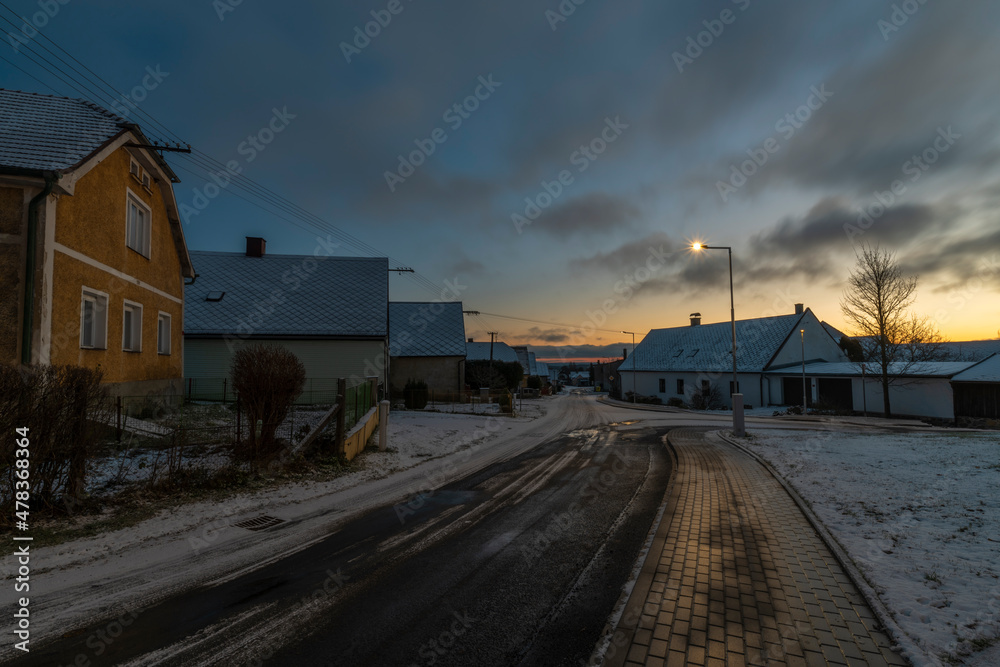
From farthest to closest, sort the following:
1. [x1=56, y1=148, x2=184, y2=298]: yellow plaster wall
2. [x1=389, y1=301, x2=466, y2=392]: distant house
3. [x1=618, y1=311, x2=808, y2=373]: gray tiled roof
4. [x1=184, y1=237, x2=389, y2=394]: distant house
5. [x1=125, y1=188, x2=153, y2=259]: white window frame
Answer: [x1=618, y1=311, x2=808, y2=373]: gray tiled roof < [x1=389, y1=301, x2=466, y2=392]: distant house < [x1=184, y1=237, x2=389, y2=394]: distant house < [x1=125, y1=188, x2=153, y2=259]: white window frame < [x1=56, y1=148, x2=184, y2=298]: yellow plaster wall

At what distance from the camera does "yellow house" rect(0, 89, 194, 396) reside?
397 inches

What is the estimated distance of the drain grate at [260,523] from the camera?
680 centimetres

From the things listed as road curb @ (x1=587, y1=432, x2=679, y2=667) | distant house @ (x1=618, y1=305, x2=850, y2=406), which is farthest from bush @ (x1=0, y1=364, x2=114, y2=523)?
distant house @ (x1=618, y1=305, x2=850, y2=406)

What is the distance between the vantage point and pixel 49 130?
11812 mm

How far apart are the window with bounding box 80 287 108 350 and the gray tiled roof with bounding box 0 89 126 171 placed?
304cm

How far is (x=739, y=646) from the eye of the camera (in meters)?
3.77

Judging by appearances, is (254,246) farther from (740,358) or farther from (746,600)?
(740,358)

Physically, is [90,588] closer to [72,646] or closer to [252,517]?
[72,646]

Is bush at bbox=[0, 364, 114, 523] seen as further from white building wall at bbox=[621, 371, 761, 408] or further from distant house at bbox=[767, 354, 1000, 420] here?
white building wall at bbox=[621, 371, 761, 408]

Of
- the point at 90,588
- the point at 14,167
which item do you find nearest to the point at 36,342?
the point at 14,167

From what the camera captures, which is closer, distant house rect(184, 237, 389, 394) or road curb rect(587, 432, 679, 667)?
road curb rect(587, 432, 679, 667)

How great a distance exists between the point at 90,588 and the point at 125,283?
11.8 metres

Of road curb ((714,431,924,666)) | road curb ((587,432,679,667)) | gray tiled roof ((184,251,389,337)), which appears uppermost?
gray tiled roof ((184,251,389,337))

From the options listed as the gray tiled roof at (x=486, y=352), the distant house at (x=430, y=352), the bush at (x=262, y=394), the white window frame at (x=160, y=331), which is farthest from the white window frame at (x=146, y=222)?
the gray tiled roof at (x=486, y=352)
